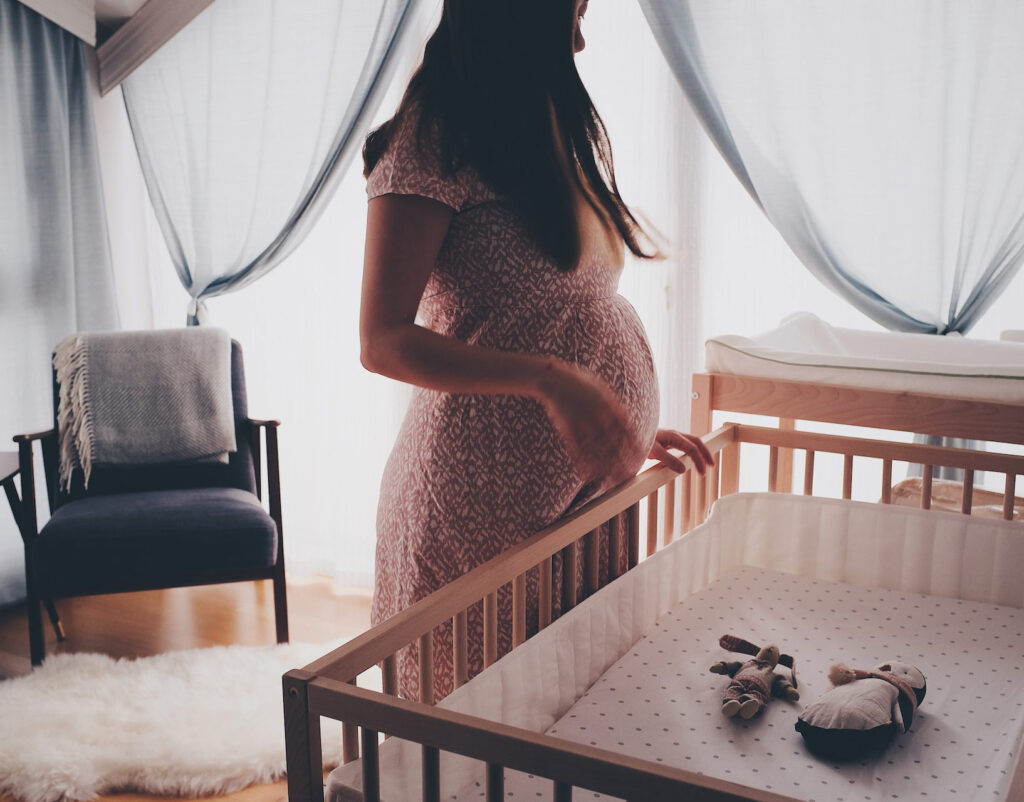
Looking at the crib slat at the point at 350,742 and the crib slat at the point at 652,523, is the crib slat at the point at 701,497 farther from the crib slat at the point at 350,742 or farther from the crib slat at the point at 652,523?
the crib slat at the point at 350,742

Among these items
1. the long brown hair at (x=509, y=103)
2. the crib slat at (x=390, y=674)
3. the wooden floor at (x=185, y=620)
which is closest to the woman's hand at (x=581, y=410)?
the long brown hair at (x=509, y=103)

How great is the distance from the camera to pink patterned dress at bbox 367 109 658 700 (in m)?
0.87

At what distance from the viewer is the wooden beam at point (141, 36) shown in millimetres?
2662

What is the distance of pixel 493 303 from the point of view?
0.89 meters

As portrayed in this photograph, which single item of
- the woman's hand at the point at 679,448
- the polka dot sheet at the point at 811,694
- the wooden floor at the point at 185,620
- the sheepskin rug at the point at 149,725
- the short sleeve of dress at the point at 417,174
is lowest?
the wooden floor at the point at 185,620

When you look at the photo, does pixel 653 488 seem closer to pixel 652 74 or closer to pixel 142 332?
pixel 652 74

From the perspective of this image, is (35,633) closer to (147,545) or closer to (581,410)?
(147,545)

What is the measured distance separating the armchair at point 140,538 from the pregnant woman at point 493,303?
1.21 metres

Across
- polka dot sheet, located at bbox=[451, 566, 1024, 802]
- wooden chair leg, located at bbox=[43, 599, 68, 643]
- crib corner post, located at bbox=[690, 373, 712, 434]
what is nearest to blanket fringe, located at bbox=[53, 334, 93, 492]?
wooden chair leg, located at bbox=[43, 599, 68, 643]

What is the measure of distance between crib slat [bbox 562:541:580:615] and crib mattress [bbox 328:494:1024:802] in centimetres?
3

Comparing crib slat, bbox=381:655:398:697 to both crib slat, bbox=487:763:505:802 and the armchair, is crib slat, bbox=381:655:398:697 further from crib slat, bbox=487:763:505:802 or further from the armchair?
the armchair

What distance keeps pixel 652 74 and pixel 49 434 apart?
1.75 meters

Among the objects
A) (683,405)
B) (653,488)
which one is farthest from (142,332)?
(653,488)

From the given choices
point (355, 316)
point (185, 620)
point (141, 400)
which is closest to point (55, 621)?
point (185, 620)
